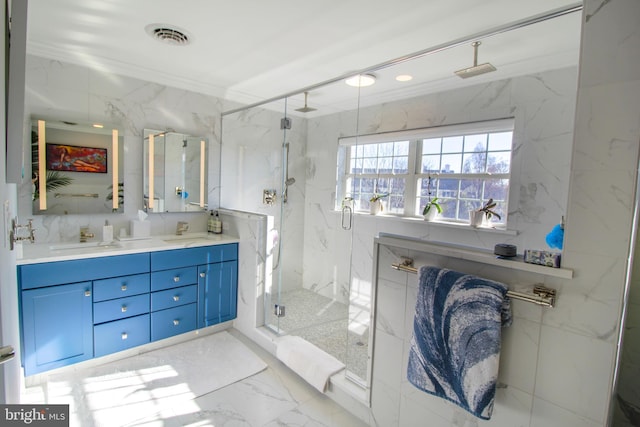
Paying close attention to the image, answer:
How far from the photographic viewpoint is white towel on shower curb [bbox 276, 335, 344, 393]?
227cm

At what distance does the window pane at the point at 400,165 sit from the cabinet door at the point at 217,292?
1.90 m

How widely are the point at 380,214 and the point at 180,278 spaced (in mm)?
2035

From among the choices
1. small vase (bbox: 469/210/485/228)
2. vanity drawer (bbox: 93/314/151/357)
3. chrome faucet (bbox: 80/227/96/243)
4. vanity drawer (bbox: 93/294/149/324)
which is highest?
small vase (bbox: 469/210/485/228)

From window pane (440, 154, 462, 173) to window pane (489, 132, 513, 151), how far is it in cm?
29

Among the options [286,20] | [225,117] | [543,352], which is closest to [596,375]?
[543,352]

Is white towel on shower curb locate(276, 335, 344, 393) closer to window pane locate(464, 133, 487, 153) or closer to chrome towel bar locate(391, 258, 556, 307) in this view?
chrome towel bar locate(391, 258, 556, 307)

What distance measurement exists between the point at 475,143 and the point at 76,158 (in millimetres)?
3381

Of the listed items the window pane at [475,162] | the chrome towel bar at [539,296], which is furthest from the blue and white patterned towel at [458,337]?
the window pane at [475,162]

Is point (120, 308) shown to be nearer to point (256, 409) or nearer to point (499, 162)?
point (256, 409)

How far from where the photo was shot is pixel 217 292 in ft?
9.93

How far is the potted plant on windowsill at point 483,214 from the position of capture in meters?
2.74

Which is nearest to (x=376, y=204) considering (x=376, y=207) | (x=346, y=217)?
(x=376, y=207)

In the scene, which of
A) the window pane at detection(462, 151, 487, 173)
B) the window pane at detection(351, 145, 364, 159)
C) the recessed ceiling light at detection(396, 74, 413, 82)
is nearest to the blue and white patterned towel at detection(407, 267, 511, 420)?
the window pane at detection(462, 151, 487, 173)
